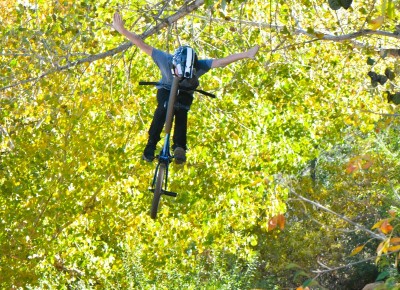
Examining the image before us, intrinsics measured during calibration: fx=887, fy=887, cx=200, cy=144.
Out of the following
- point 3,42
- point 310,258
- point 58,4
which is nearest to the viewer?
point 58,4

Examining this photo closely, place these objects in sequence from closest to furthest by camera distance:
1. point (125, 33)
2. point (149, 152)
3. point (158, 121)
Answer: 1. point (125, 33)
2. point (158, 121)
3. point (149, 152)

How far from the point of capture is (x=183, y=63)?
19.7 feet

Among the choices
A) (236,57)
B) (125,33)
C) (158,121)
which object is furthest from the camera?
(158,121)

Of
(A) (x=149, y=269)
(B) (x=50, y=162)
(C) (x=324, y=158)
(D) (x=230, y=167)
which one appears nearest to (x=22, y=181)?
(B) (x=50, y=162)

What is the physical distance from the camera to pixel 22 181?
12766 millimetres

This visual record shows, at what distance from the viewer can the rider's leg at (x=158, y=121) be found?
6.60 m

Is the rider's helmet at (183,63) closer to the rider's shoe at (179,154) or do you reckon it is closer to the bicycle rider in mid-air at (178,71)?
Answer: the bicycle rider in mid-air at (178,71)

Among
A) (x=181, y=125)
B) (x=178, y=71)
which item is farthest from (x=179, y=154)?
(x=178, y=71)

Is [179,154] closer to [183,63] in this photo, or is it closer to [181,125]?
[181,125]

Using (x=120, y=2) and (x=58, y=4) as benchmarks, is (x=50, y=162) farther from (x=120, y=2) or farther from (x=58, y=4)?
(x=58, y=4)

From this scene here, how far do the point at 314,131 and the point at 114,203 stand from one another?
430 centimetres

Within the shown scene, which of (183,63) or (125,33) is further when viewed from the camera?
(125,33)

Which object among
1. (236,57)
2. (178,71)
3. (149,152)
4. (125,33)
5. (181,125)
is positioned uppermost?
(125,33)

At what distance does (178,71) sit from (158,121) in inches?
36.4
